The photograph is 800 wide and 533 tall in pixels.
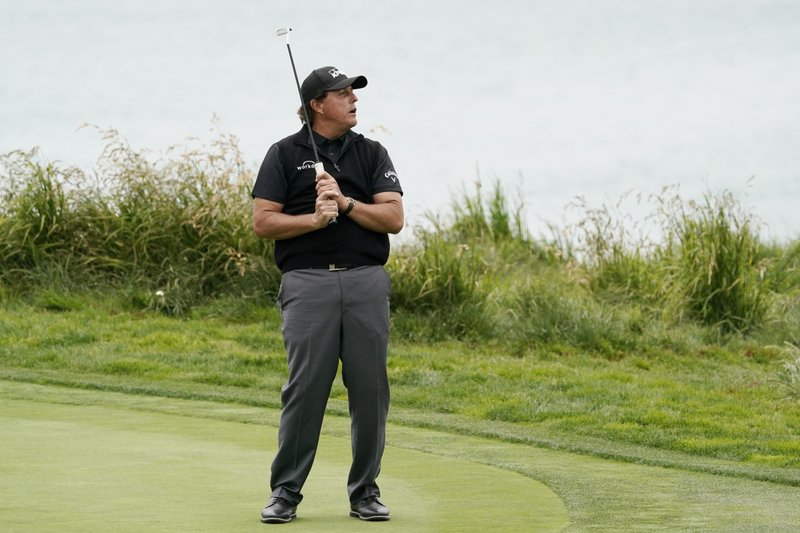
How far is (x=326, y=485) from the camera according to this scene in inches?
254

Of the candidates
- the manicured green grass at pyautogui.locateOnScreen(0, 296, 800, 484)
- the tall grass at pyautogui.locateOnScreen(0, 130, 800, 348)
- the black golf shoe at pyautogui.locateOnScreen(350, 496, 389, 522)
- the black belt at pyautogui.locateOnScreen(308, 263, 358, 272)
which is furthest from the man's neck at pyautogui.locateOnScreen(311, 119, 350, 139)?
the tall grass at pyautogui.locateOnScreen(0, 130, 800, 348)

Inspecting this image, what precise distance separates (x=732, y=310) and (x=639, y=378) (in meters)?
3.87

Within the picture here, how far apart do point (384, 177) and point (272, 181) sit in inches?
20.3

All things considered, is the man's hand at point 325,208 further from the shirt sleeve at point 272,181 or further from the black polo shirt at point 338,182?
the shirt sleeve at point 272,181

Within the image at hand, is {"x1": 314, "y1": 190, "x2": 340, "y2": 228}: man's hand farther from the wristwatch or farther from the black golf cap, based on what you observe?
the black golf cap

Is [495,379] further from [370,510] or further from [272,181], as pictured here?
[272,181]

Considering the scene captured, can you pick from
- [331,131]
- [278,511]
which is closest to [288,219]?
[331,131]

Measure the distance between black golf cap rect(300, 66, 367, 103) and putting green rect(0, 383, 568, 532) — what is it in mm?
1878

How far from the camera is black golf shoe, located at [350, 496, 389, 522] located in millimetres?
5504

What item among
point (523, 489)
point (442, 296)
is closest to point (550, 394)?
point (442, 296)

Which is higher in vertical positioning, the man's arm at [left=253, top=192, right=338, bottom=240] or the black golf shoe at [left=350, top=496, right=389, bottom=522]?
the man's arm at [left=253, top=192, right=338, bottom=240]

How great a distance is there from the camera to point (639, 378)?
492 inches

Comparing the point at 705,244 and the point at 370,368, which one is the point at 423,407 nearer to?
the point at 370,368

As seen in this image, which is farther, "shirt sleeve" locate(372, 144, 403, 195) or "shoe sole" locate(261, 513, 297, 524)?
"shirt sleeve" locate(372, 144, 403, 195)
